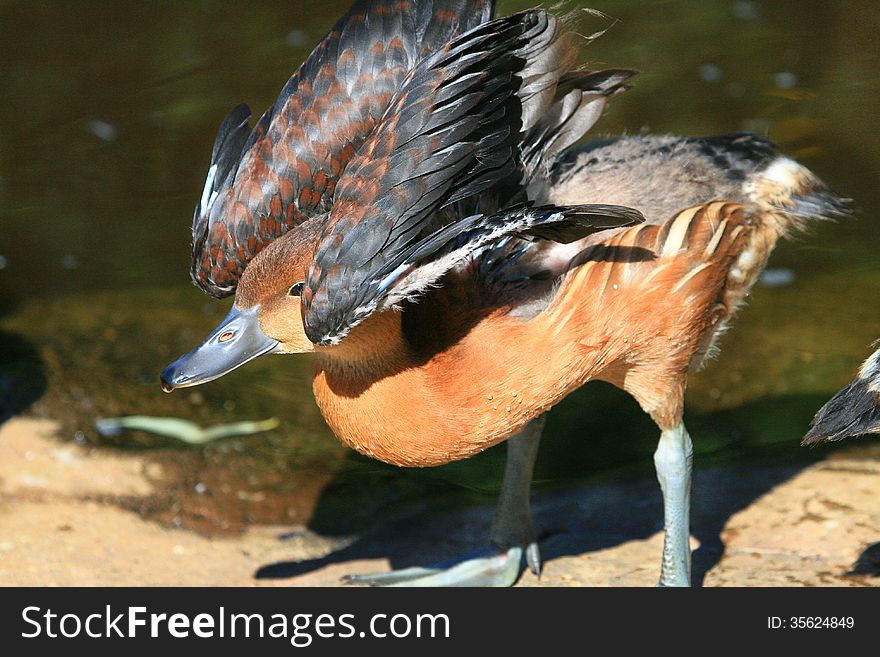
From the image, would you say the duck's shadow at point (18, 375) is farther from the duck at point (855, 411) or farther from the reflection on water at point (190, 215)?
the duck at point (855, 411)

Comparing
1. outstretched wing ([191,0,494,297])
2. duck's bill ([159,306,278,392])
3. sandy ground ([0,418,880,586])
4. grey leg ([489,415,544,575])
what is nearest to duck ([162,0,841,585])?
duck's bill ([159,306,278,392])

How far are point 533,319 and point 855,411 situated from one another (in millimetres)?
1158

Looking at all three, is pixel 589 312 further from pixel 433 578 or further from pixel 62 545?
pixel 62 545

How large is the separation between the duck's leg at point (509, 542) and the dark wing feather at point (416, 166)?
161 cm

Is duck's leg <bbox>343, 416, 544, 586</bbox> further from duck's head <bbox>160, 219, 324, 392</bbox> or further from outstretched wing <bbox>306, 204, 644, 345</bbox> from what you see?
outstretched wing <bbox>306, 204, 644, 345</bbox>

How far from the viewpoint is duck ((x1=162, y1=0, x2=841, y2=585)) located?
394 centimetres

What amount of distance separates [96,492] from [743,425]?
A: 11.1 ft

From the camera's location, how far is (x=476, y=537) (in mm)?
5352

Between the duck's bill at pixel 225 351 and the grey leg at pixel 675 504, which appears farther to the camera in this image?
the grey leg at pixel 675 504

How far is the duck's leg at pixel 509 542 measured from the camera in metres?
4.93

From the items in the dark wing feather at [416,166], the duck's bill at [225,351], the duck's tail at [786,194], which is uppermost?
the duck's tail at [786,194]

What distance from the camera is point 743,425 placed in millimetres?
5836

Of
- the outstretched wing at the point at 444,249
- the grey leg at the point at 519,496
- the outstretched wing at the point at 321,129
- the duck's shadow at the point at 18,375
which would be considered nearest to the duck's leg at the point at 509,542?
the grey leg at the point at 519,496

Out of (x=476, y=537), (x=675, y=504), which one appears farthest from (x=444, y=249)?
(x=476, y=537)
